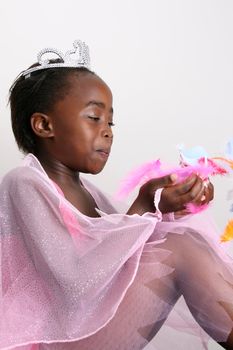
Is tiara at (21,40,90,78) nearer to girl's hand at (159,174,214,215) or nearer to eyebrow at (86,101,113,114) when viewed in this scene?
eyebrow at (86,101,113,114)

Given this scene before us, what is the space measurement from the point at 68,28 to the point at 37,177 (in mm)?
796

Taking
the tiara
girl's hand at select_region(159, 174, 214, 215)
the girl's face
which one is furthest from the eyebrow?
girl's hand at select_region(159, 174, 214, 215)

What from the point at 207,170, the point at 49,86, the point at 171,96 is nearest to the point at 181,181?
the point at 207,170

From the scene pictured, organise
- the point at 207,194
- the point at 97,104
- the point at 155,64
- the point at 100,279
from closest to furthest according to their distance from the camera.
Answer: the point at 100,279 → the point at 207,194 → the point at 97,104 → the point at 155,64

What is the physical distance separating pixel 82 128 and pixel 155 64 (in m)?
0.69

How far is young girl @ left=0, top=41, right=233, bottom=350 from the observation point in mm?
804

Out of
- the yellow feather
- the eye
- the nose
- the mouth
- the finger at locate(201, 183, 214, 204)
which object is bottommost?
the yellow feather

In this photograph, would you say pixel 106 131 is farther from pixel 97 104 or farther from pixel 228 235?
pixel 228 235

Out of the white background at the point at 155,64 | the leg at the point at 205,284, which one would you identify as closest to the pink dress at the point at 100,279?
the leg at the point at 205,284

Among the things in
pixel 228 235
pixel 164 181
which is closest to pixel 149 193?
pixel 164 181

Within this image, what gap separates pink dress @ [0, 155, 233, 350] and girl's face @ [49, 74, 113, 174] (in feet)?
0.42

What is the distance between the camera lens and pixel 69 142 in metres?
1.00

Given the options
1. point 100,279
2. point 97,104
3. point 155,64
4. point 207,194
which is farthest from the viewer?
point 155,64

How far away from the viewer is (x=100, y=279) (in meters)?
0.80
